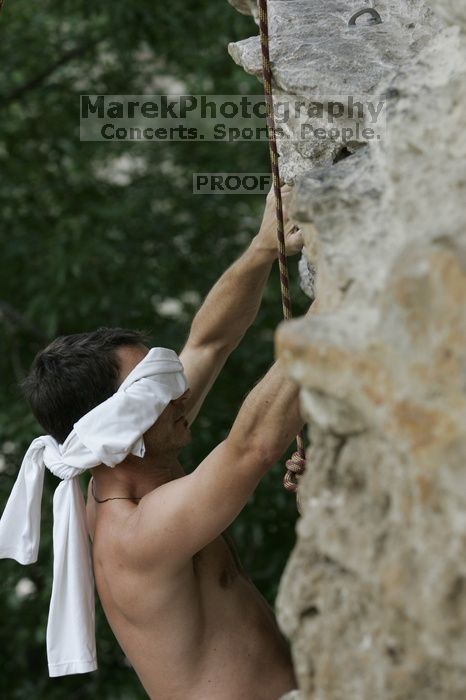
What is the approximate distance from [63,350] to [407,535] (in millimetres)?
1233

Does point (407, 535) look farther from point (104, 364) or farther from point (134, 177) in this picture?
point (134, 177)

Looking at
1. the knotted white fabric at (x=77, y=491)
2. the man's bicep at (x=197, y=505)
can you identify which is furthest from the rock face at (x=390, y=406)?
the knotted white fabric at (x=77, y=491)

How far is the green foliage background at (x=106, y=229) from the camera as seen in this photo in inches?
153

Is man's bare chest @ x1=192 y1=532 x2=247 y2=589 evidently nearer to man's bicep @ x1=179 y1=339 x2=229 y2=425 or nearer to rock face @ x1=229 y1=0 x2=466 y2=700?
man's bicep @ x1=179 y1=339 x2=229 y2=425

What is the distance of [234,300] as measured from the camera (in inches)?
96.0

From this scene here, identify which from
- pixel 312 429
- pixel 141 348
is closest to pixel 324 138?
pixel 141 348

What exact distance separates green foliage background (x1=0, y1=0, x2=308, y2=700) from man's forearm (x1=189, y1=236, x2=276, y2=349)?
1.23 metres

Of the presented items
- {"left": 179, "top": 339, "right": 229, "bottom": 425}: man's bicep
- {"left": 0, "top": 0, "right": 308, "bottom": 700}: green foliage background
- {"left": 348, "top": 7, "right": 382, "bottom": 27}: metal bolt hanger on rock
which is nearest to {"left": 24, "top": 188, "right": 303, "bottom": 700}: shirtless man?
{"left": 179, "top": 339, "right": 229, "bottom": 425}: man's bicep

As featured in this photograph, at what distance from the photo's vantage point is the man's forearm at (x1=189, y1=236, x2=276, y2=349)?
2.36 meters

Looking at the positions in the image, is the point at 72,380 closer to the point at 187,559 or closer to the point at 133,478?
the point at 133,478

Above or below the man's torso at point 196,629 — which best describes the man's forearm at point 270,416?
above

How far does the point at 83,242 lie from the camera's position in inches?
157

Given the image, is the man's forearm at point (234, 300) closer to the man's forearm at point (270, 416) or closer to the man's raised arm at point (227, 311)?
the man's raised arm at point (227, 311)

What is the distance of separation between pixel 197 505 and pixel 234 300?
0.72 metres
